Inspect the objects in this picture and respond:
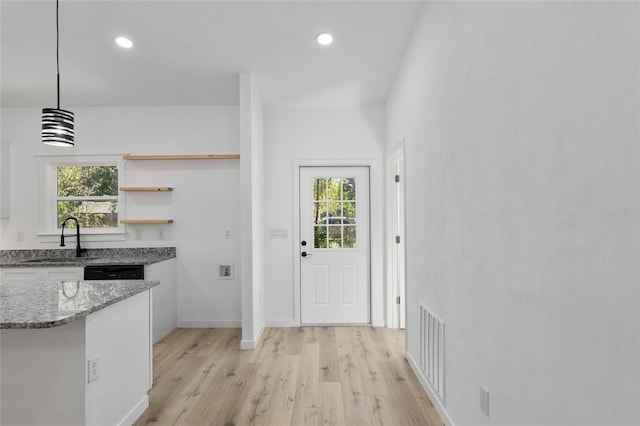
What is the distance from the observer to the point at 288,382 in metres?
2.66

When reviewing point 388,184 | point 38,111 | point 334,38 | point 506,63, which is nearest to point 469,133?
point 506,63

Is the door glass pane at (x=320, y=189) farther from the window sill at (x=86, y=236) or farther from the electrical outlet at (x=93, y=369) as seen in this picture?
the electrical outlet at (x=93, y=369)

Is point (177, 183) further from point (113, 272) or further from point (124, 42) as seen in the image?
point (124, 42)

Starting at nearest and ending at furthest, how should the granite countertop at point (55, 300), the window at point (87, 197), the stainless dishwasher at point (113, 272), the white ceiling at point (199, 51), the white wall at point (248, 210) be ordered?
the granite countertop at point (55, 300), the white ceiling at point (199, 51), the white wall at point (248, 210), the stainless dishwasher at point (113, 272), the window at point (87, 197)

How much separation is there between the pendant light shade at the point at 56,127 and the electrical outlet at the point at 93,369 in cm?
134

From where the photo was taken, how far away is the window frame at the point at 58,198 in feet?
13.8

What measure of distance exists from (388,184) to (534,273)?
9.28ft

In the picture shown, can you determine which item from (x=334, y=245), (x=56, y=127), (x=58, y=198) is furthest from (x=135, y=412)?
(x=58, y=198)

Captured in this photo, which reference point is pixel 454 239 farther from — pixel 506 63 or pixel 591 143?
pixel 591 143

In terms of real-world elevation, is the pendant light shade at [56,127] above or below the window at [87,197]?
above

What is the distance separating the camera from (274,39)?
276cm

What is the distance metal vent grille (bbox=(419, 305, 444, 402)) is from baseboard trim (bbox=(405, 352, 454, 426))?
5 centimetres

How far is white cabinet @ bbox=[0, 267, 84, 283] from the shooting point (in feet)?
11.7

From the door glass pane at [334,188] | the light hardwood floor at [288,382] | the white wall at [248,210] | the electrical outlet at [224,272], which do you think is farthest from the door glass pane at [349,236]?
the electrical outlet at [224,272]
